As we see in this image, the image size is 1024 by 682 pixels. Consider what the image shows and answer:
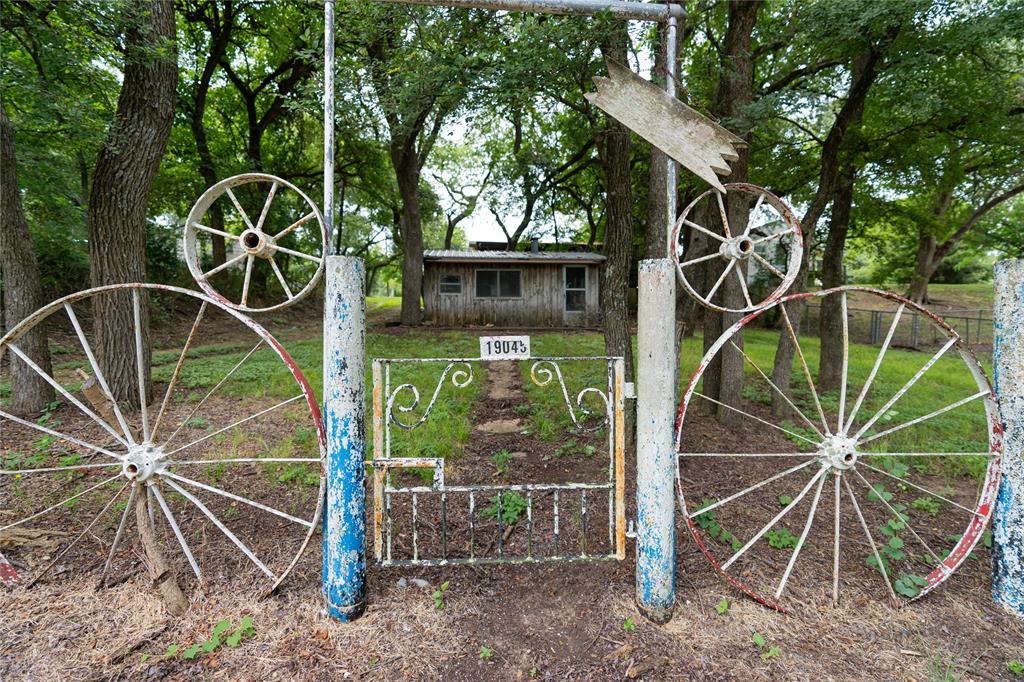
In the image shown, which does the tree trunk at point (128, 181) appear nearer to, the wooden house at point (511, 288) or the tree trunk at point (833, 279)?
the tree trunk at point (833, 279)

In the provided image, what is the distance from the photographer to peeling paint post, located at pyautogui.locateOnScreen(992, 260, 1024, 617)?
242 centimetres

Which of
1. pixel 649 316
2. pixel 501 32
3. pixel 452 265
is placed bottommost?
pixel 649 316

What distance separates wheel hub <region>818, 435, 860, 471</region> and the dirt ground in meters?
0.73

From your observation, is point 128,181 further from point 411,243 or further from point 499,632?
point 411,243

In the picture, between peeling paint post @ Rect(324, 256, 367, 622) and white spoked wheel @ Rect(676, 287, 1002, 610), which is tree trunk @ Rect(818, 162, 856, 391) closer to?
white spoked wheel @ Rect(676, 287, 1002, 610)

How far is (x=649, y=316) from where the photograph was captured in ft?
7.66

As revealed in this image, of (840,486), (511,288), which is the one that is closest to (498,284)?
(511,288)

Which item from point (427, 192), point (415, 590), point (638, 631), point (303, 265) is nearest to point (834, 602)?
point (638, 631)

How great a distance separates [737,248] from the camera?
2.29 m

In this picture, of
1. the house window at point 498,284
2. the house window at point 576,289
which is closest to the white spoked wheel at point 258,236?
the house window at point 498,284

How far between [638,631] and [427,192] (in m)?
17.4

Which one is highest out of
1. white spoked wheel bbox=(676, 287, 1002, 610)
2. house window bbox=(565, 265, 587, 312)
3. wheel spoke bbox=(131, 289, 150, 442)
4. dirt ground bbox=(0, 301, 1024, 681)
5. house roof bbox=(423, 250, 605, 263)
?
house roof bbox=(423, 250, 605, 263)

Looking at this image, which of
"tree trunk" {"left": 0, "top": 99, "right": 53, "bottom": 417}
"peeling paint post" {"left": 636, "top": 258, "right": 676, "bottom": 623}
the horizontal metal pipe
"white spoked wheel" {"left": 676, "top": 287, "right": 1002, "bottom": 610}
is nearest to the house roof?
"white spoked wheel" {"left": 676, "top": 287, "right": 1002, "bottom": 610}

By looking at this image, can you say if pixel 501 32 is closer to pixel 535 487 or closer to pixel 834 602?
pixel 535 487
